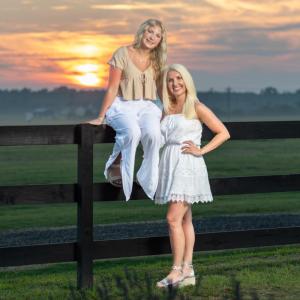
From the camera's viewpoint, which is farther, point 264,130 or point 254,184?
point 254,184

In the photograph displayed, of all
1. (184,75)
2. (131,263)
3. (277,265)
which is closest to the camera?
(184,75)

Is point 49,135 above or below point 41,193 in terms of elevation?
above

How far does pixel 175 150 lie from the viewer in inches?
273

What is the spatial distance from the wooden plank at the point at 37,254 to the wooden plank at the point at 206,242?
0.26 meters

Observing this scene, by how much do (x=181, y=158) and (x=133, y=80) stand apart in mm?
875

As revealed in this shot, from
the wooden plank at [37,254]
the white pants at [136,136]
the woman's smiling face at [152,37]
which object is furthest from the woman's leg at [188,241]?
the woman's smiling face at [152,37]

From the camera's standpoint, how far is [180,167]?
6.88 metres

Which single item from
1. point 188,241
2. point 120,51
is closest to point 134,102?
point 120,51

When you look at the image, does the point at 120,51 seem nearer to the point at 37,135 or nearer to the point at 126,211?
the point at 37,135

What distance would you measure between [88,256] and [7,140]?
4.22ft

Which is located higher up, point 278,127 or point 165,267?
point 278,127

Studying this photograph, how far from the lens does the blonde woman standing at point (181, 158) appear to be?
6914mm

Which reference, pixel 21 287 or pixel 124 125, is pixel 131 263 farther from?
pixel 124 125

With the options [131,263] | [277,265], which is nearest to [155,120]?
[277,265]
